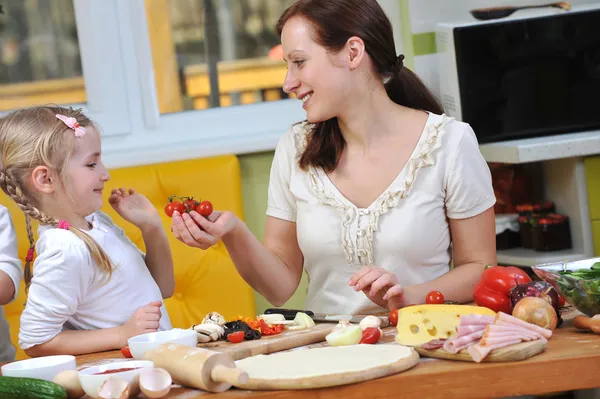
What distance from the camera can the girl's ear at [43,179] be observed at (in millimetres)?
1989

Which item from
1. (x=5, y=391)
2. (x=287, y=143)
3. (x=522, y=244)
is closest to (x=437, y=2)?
(x=522, y=244)

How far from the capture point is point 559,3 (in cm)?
322

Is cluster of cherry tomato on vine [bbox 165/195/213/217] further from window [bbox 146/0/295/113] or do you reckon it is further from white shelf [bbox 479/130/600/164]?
window [bbox 146/0/295/113]

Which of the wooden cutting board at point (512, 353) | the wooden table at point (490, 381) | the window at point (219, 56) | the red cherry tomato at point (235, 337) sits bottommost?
A: the wooden table at point (490, 381)

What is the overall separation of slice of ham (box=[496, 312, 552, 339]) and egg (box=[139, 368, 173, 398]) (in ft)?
1.70

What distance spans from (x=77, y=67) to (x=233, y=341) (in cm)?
203

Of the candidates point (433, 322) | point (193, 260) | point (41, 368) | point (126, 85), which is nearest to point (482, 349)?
point (433, 322)

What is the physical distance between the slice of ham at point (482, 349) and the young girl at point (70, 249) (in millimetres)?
675

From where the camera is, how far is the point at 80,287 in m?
1.88

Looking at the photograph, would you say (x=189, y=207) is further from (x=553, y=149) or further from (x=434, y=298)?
(x=553, y=149)

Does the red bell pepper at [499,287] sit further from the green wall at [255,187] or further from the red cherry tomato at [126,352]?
the green wall at [255,187]

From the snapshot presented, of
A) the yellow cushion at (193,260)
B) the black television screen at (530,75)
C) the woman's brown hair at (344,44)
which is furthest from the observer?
the black television screen at (530,75)

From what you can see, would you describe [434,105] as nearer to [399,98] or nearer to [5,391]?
[399,98]

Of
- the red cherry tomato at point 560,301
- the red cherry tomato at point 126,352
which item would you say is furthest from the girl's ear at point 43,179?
the red cherry tomato at point 560,301
